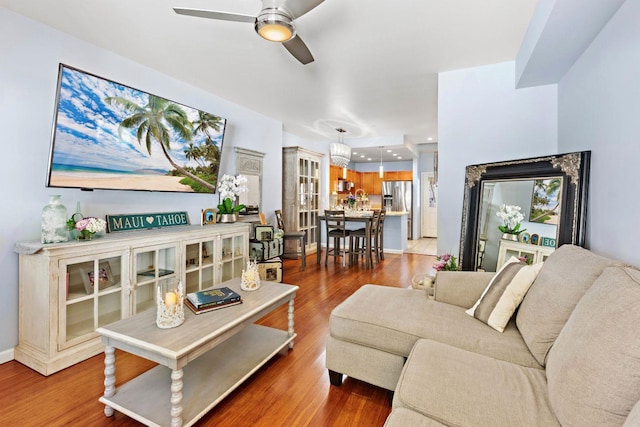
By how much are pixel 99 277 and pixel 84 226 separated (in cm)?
41

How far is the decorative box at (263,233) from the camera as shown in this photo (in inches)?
172

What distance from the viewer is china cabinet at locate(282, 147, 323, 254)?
5.81m

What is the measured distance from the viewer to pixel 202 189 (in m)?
3.65

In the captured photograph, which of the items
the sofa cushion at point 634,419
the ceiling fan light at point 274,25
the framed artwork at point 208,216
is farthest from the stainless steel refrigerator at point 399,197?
the sofa cushion at point 634,419

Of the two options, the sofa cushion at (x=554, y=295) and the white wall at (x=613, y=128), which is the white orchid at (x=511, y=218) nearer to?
the white wall at (x=613, y=128)

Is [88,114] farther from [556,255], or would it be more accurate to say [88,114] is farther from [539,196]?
[539,196]

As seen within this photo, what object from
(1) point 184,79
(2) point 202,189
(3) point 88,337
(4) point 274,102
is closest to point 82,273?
(3) point 88,337

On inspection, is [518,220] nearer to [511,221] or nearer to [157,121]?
[511,221]

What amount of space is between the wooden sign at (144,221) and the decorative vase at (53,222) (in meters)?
0.53

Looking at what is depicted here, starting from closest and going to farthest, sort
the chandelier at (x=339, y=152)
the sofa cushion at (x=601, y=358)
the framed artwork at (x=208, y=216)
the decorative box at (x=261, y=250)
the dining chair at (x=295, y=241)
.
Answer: the sofa cushion at (x=601, y=358) < the framed artwork at (x=208, y=216) < the decorative box at (x=261, y=250) < the dining chair at (x=295, y=241) < the chandelier at (x=339, y=152)

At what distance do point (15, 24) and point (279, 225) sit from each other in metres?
3.71

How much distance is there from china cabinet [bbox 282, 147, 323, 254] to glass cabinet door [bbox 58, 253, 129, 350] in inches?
136

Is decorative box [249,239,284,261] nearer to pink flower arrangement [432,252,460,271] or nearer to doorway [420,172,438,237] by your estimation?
pink flower arrangement [432,252,460,271]

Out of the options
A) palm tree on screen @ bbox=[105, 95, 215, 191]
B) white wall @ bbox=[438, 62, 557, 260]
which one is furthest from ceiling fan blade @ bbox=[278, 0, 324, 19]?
white wall @ bbox=[438, 62, 557, 260]
